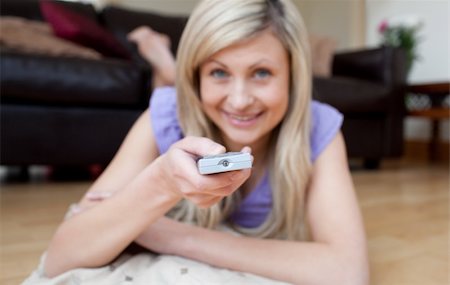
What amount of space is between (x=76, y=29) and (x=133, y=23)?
1.82 ft

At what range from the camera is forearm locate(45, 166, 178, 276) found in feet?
1.97

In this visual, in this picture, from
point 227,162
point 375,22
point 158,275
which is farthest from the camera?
point 375,22

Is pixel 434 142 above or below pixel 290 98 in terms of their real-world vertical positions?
below

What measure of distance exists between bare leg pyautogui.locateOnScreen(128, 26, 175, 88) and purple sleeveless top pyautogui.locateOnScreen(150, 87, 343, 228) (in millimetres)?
970

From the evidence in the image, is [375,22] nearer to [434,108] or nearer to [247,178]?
[434,108]

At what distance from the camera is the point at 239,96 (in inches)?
27.6

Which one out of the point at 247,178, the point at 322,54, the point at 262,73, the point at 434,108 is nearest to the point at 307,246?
the point at 247,178

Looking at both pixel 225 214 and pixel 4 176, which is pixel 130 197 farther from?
pixel 4 176

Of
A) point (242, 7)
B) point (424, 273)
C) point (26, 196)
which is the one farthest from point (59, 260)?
point (26, 196)

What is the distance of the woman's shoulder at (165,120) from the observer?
0.81m

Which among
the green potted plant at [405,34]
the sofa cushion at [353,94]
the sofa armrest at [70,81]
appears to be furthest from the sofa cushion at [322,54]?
the sofa armrest at [70,81]

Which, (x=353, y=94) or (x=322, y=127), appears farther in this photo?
(x=353, y=94)

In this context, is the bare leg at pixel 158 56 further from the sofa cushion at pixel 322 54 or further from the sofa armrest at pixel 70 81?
the sofa cushion at pixel 322 54

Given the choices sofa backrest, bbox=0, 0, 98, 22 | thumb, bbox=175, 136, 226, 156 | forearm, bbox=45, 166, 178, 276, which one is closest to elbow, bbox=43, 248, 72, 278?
forearm, bbox=45, 166, 178, 276
